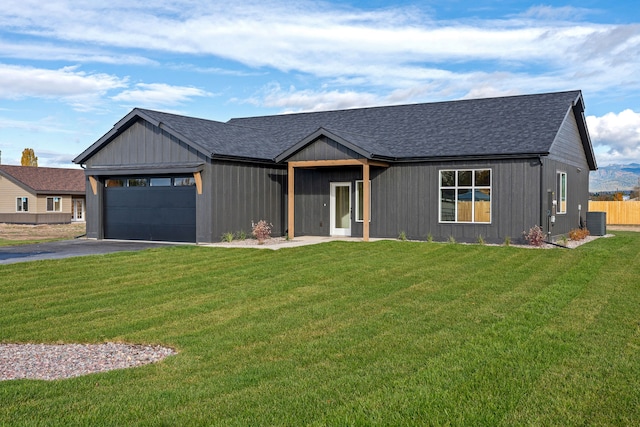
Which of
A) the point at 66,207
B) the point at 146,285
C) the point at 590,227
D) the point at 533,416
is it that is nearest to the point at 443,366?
the point at 533,416

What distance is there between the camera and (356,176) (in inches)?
862

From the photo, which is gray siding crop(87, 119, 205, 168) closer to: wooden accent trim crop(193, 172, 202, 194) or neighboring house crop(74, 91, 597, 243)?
neighboring house crop(74, 91, 597, 243)

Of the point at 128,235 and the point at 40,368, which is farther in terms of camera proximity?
the point at 128,235

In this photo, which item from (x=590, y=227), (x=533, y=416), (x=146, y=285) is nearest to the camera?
(x=533, y=416)

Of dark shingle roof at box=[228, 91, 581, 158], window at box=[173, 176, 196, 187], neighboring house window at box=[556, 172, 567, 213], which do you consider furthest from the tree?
neighboring house window at box=[556, 172, 567, 213]

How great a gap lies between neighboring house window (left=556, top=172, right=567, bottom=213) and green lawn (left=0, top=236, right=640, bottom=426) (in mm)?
7356

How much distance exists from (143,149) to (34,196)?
83.3 ft


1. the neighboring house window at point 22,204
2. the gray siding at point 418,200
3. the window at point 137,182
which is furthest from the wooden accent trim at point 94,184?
the neighboring house window at point 22,204

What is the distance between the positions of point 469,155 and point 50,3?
12530mm

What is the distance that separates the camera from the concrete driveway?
627 inches

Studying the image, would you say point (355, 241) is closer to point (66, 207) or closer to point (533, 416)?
point (533, 416)

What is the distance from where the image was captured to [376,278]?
40.3ft

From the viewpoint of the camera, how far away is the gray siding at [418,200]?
19172mm

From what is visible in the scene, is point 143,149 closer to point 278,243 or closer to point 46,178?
point 278,243
